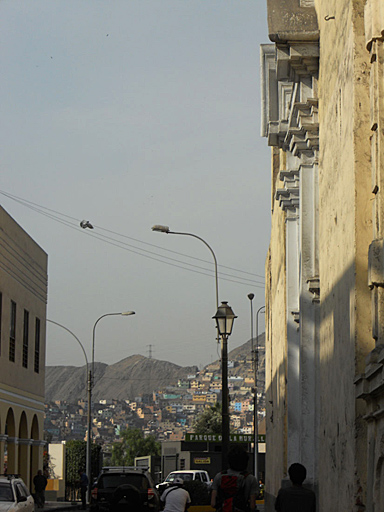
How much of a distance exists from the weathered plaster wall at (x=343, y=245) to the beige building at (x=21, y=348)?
20992 millimetres

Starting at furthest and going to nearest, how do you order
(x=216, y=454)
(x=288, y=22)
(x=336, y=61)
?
(x=216, y=454)
(x=288, y=22)
(x=336, y=61)

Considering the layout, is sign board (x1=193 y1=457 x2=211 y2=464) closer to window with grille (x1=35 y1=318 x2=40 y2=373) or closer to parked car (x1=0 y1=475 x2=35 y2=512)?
window with grille (x1=35 y1=318 x2=40 y2=373)

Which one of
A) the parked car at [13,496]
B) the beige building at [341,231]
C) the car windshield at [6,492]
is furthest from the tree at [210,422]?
the beige building at [341,231]

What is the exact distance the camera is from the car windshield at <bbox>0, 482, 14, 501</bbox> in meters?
17.5

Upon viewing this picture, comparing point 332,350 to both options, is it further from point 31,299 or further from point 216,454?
point 216,454

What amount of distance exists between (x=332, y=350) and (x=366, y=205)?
2288 millimetres

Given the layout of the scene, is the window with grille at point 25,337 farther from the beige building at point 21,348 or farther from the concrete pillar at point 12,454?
the concrete pillar at point 12,454

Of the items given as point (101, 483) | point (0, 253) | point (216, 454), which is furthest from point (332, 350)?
point (216, 454)

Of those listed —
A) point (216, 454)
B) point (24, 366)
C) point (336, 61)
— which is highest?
point (336, 61)

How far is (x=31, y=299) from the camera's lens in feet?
118

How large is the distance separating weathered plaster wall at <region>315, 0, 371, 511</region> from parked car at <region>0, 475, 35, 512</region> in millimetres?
7747

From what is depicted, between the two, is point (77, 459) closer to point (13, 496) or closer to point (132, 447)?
point (13, 496)

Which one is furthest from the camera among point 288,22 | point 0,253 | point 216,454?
point 216,454

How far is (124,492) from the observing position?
19.3 meters
